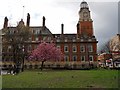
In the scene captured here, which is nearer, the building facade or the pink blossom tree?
the pink blossom tree

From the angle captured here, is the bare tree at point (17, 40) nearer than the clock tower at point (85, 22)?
Yes

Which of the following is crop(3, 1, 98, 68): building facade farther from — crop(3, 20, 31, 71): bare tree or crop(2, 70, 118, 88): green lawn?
crop(2, 70, 118, 88): green lawn

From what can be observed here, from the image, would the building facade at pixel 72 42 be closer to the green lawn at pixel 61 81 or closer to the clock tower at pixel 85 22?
the clock tower at pixel 85 22

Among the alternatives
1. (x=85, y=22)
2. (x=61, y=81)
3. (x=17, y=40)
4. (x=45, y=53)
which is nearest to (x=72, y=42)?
(x=85, y=22)

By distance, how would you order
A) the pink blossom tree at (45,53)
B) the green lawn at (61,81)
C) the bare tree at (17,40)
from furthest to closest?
the pink blossom tree at (45,53) < the bare tree at (17,40) < the green lawn at (61,81)

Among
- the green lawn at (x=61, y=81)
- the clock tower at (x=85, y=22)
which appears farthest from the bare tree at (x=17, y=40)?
the green lawn at (x=61, y=81)

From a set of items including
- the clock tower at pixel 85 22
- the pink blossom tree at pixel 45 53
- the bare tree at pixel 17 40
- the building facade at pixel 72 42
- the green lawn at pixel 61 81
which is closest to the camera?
the green lawn at pixel 61 81

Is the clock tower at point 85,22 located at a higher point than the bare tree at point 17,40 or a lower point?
higher

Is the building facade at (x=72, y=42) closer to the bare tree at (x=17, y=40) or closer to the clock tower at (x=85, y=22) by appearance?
the clock tower at (x=85, y=22)

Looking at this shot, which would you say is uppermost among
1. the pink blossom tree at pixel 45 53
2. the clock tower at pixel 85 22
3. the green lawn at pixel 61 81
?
the clock tower at pixel 85 22

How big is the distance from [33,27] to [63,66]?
56.4 ft

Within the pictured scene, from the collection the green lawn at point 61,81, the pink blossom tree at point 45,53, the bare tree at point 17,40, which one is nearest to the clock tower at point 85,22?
the pink blossom tree at point 45,53

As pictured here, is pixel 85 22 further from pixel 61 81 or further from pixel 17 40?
pixel 61 81

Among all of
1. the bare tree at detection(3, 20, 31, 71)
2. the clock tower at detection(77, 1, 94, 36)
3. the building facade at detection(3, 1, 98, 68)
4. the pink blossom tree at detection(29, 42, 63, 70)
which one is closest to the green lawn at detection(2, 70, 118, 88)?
the bare tree at detection(3, 20, 31, 71)
